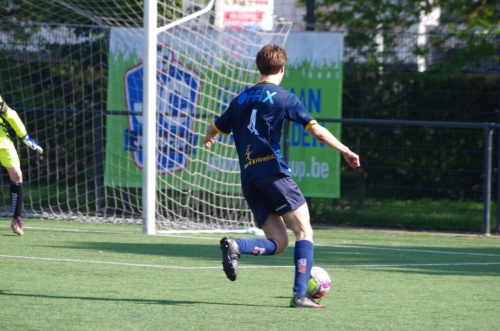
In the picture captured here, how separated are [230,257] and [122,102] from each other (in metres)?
8.99

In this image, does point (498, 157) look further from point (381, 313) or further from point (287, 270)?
point (381, 313)

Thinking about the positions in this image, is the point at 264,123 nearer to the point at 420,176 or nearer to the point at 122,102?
the point at 122,102

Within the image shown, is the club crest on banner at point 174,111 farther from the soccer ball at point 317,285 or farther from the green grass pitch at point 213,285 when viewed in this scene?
the soccer ball at point 317,285

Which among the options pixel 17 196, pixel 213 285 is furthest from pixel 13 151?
pixel 213 285

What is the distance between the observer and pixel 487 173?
14.9 metres

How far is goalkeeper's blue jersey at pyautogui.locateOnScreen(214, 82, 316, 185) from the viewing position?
23.3 feet

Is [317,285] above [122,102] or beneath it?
beneath

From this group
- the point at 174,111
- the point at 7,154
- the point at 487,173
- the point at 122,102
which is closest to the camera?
the point at 7,154

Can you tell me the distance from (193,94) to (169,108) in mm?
543

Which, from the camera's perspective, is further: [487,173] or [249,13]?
[249,13]

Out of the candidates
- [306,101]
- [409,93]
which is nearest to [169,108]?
[306,101]

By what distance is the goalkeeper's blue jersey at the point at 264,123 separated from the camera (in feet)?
23.3

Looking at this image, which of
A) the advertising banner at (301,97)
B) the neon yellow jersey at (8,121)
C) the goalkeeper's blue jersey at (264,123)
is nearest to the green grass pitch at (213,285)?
the goalkeeper's blue jersey at (264,123)

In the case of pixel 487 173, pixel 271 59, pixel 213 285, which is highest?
pixel 271 59
